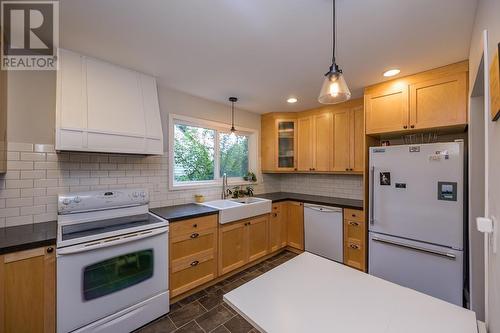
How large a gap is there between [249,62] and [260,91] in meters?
0.77

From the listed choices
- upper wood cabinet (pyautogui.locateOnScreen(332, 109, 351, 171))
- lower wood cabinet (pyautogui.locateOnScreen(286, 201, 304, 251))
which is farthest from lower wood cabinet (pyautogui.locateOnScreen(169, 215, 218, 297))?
upper wood cabinet (pyautogui.locateOnScreen(332, 109, 351, 171))

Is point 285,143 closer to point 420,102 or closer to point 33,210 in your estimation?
point 420,102

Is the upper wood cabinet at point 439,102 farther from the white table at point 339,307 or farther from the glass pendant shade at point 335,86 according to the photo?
the white table at point 339,307

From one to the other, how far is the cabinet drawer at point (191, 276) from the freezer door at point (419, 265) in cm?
187

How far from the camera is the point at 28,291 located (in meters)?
1.44

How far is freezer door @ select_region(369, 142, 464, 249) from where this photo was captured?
76.6 inches

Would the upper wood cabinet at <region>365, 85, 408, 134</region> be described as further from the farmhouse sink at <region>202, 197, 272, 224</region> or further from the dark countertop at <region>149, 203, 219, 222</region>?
the dark countertop at <region>149, 203, 219, 222</region>

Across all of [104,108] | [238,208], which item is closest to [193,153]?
[238,208]

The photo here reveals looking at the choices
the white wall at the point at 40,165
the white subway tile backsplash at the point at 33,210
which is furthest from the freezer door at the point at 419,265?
the white subway tile backsplash at the point at 33,210

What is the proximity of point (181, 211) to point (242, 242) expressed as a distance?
36.2 inches

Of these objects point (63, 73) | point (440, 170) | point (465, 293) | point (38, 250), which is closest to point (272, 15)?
point (63, 73)

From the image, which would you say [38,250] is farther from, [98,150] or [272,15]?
[272,15]

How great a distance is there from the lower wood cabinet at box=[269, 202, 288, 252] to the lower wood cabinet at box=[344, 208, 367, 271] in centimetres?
95

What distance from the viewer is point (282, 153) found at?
3.78m
